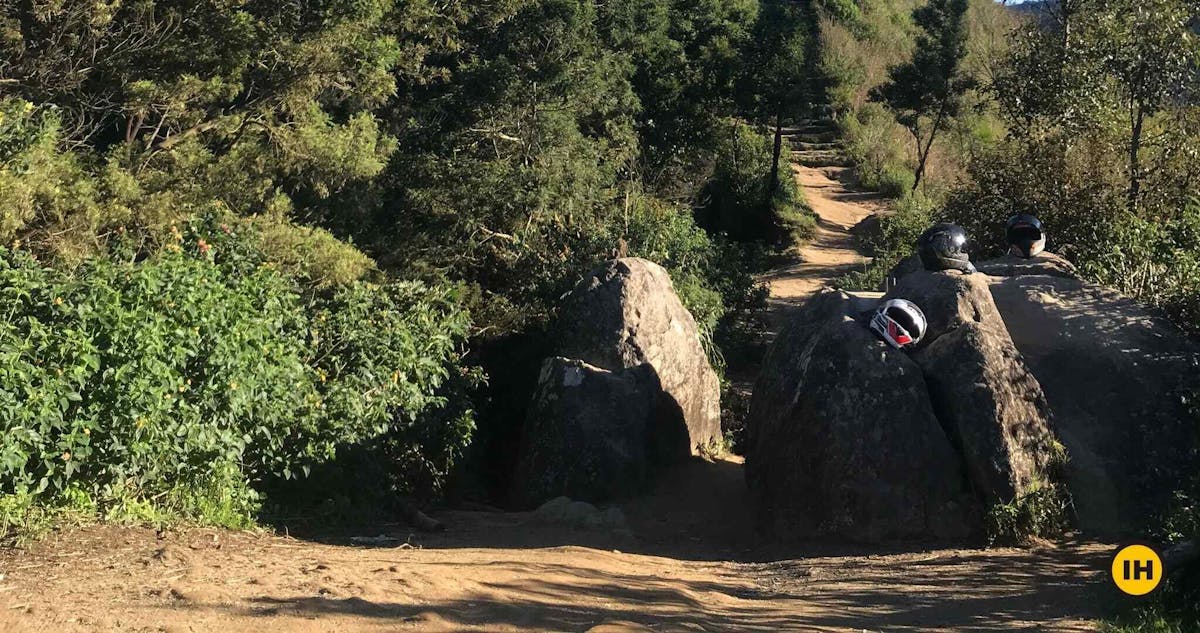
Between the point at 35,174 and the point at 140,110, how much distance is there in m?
2.67

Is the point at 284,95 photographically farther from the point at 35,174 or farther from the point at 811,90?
the point at 811,90

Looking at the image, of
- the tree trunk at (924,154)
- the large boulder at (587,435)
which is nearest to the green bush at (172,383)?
the large boulder at (587,435)

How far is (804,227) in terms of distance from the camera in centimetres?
3109

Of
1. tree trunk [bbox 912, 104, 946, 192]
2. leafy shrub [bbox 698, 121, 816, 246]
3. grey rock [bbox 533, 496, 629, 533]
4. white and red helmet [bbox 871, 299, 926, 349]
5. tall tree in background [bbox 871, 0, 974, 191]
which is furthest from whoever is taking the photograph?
tree trunk [bbox 912, 104, 946, 192]

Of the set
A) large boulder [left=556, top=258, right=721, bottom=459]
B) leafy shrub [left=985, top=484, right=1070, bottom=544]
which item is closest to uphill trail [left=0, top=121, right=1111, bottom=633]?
leafy shrub [left=985, top=484, right=1070, bottom=544]

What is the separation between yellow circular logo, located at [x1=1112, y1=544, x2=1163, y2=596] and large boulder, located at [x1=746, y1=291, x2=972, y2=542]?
184 centimetres

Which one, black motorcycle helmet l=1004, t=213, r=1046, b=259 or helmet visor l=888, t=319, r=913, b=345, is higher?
black motorcycle helmet l=1004, t=213, r=1046, b=259

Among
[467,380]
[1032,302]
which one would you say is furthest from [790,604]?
[467,380]

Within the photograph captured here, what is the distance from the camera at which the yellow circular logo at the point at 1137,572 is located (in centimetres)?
589

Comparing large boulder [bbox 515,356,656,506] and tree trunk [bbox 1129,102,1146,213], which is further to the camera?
tree trunk [bbox 1129,102,1146,213]

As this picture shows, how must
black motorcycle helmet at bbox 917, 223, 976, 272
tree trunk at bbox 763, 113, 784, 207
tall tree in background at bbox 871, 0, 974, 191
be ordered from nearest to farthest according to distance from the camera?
black motorcycle helmet at bbox 917, 223, 976, 272 < tree trunk at bbox 763, 113, 784, 207 < tall tree in background at bbox 871, 0, 974, 191

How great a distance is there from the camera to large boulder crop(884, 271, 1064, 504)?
803cm

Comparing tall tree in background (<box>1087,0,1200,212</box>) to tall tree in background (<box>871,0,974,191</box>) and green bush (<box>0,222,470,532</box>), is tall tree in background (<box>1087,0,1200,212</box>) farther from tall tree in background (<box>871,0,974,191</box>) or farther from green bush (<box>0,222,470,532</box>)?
tall tree in background (<box>871,0,974,191</box>)

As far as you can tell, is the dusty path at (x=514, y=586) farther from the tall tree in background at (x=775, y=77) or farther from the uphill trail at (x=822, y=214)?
the tall tree in background at (x=775, y=77)
